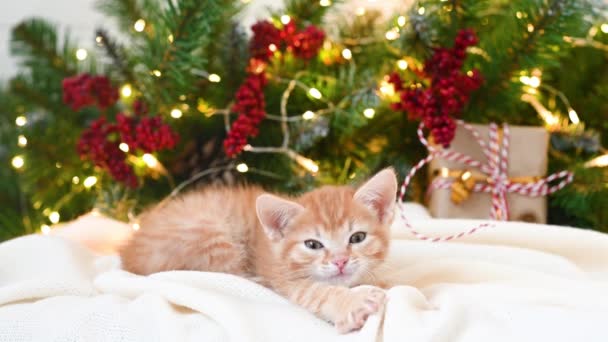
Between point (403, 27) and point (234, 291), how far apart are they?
0.78 metres

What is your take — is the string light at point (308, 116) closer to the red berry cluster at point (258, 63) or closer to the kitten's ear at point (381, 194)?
the red berry cluster at point (258, 63)

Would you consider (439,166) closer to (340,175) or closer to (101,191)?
(340,175)

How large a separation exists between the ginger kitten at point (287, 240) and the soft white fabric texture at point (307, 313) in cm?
6

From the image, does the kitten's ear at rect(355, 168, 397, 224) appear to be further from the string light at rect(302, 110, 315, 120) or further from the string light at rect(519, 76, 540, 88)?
the string light at rect(519, 76, 540, 88)

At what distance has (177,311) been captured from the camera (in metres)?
0.85

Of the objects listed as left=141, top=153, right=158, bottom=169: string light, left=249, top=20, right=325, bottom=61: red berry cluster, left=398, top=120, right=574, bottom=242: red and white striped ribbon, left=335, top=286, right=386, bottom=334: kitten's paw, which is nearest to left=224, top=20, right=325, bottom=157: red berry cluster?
left=249, top=20, right=325, bottom=61: red berry cluster

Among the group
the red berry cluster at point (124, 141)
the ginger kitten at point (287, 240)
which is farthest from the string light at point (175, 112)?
the ginger kitten at point (287, 240)

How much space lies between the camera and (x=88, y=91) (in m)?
1.38

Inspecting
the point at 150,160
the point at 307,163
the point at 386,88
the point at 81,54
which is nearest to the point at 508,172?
the point at 386,88

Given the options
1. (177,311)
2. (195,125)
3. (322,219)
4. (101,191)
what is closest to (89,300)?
(177,311)

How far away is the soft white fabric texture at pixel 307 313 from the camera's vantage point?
75 cm

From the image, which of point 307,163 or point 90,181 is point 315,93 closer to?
point 307,163

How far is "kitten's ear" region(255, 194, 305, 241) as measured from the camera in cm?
97

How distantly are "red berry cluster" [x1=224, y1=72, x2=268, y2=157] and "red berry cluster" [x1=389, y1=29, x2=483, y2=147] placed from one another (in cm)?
30
